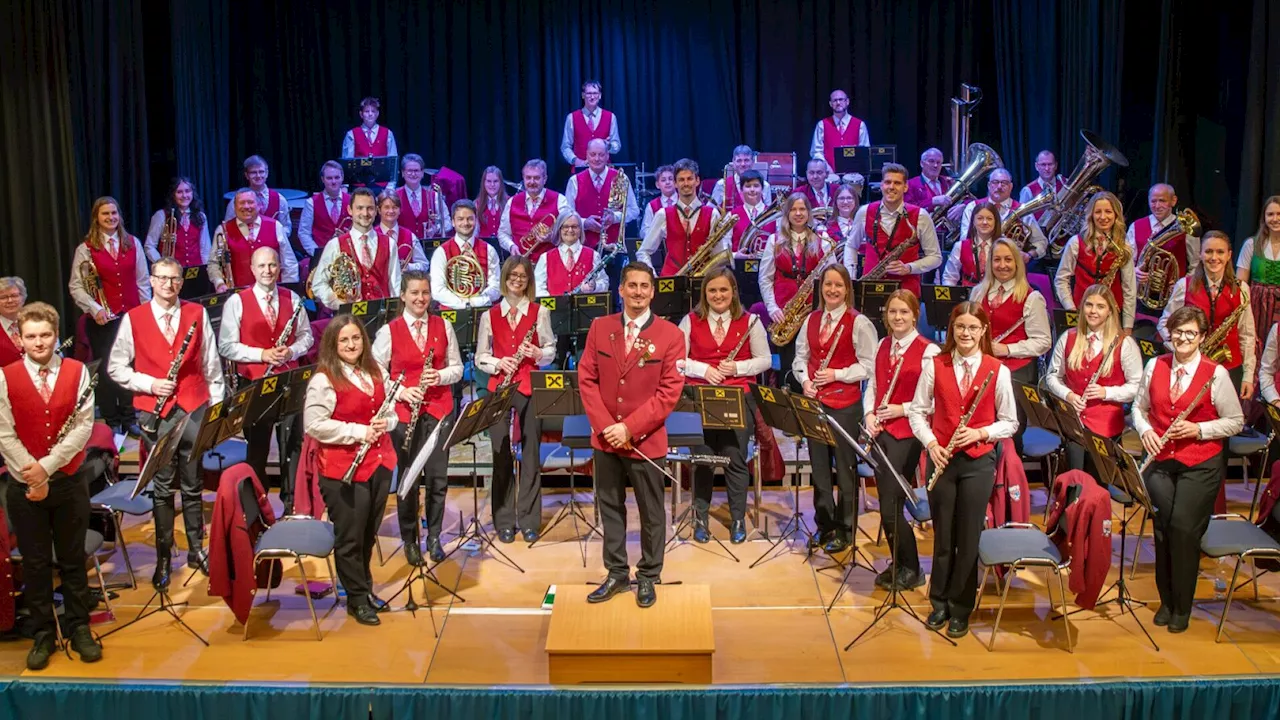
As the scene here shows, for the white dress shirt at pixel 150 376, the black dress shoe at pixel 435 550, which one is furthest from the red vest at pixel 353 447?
the black dress shoe at pixel 435 550

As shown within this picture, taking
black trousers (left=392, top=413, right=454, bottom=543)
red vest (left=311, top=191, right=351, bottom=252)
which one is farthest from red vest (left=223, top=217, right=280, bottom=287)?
→ black trousers (left=392, top=413, right=454, bottom=543)

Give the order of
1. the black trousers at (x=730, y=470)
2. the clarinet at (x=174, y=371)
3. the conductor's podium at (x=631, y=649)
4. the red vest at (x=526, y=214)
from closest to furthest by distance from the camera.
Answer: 1. the conductor's podium at (x=631, y=649)
2. the clarinet at (x=174, y=371)
3. the black trousers at (x=730, y=470)
4. the red vest at (x=526, y=214)

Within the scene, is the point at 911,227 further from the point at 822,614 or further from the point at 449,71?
the point at 449,71

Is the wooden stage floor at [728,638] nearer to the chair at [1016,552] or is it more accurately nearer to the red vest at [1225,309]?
the chair at [1016,552]

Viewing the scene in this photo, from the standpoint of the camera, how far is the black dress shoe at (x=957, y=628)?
616cm

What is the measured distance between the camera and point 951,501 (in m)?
6.01

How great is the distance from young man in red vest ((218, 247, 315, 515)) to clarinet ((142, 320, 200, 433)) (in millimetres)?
459

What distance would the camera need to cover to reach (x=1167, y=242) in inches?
353

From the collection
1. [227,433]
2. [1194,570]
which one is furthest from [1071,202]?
[227,433]

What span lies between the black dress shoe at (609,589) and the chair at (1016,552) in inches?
68.7

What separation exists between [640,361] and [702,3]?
309 inches

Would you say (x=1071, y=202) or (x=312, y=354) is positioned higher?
(x=1071, y=202)

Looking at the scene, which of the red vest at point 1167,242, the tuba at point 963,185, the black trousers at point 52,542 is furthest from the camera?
the tuba at point 963,185

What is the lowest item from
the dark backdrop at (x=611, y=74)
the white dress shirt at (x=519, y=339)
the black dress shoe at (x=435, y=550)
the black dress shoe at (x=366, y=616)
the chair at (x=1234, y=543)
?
the black dress shoe at (x=366, y=616)
